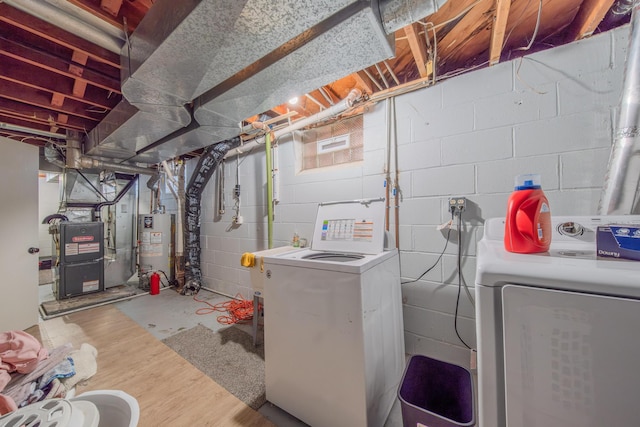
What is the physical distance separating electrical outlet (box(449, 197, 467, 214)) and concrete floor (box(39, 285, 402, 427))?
1.35 m

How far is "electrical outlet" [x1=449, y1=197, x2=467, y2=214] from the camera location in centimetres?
161

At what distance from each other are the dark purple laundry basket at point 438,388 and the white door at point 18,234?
12.2 feet

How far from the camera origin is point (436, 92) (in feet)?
5.77

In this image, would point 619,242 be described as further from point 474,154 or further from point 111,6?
point 111,6

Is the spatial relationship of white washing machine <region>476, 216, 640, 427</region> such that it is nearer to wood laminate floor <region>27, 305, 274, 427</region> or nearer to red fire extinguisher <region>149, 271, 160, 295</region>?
wood laminate floor <region>27, 305, 274, 427</region>

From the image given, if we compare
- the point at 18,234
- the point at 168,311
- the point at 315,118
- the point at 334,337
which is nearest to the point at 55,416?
the point at 334,337

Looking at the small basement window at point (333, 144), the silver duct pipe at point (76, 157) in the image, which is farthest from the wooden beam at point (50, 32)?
the silver duct pipe at point (76, 157)

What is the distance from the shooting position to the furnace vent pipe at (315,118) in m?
1.96

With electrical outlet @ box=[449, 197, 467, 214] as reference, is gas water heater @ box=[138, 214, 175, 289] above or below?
below

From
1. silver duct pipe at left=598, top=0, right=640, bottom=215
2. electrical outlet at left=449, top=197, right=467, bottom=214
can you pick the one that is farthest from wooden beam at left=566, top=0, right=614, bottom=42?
electrical outlet at left=449, top=197, right=467, bottom=214

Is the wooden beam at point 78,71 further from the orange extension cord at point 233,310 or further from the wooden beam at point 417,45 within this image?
the orange extension cord at point 233,310

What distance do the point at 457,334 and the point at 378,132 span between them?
5.57 feet

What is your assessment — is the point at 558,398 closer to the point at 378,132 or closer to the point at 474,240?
the point at 474,240

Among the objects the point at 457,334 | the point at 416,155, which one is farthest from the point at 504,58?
the point at 457,334
